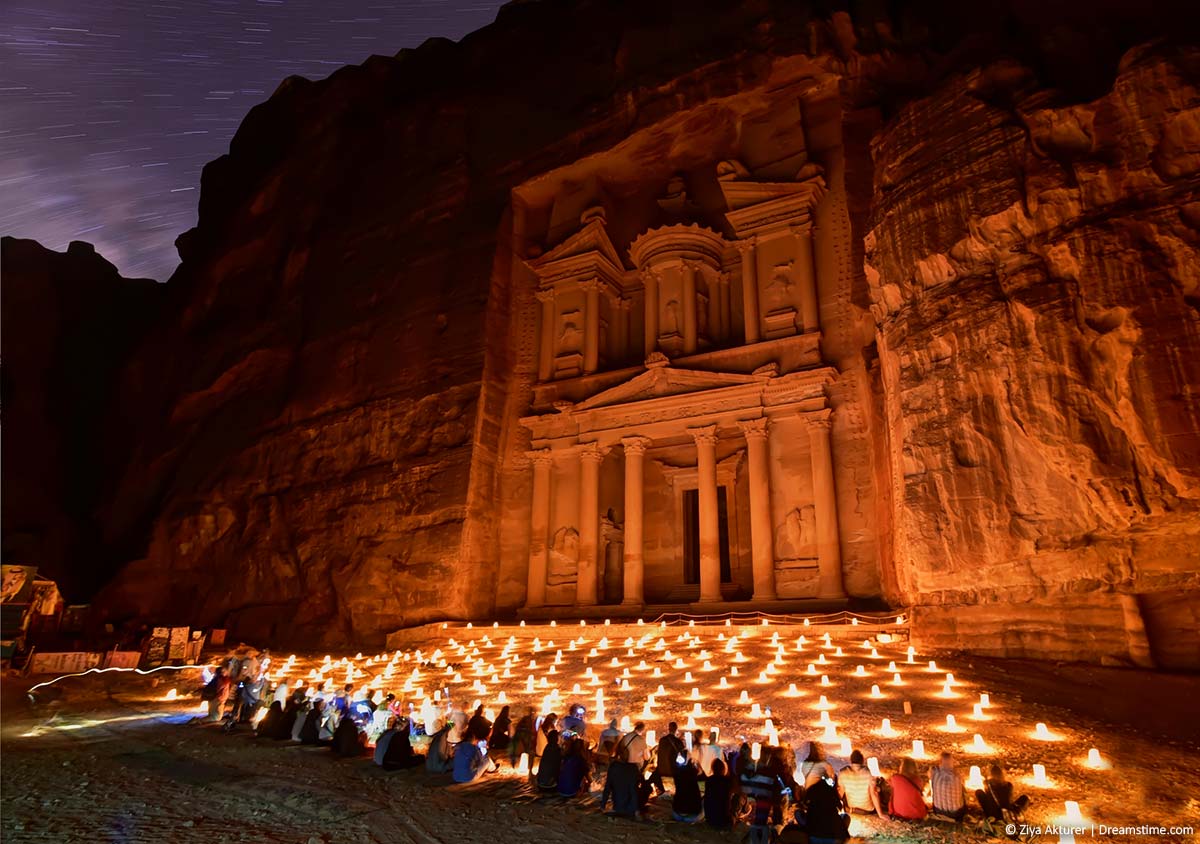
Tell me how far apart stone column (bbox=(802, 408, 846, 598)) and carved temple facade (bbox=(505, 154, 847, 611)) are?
0.14 feet

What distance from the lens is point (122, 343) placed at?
44.8 meters

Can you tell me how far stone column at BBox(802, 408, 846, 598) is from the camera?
20688 millimetres

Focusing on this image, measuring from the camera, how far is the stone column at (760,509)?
2172cm

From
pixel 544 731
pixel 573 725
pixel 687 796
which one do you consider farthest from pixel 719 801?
pixel 544 731

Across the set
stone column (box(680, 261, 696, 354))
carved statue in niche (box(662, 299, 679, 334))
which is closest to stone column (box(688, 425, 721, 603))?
stone column (box(680, 261, 696, 354))

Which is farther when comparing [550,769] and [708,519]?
[708,519]

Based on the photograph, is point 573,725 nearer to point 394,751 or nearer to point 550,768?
point 550,768

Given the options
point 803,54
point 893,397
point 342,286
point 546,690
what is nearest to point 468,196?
→ point 342,286

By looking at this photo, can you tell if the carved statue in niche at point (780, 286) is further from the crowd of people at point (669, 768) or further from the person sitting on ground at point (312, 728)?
the person sitting on ground at point (312, 728)

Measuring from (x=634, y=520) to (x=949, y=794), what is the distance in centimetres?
1779

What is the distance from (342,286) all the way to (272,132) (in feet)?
56.6

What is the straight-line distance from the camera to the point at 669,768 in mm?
8070

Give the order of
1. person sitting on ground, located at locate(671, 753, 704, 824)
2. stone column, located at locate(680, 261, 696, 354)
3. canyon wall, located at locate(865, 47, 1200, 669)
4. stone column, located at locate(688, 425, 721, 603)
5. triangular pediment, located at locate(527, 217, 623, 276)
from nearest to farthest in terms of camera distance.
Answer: person sitting on ground, located at locate(671, 753, 704, 824) → canyon wall, located at locate(865, 47, 1200, 669) → stone column, located at locate(688, 425, 721, 603) → stone column, located at locate(680, 261, 696, 354) → triangular pediment, located at locate(527, 217, 623, 276)

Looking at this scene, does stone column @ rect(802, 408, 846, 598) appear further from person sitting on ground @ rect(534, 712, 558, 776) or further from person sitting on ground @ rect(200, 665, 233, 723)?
person sitting on ground @ rect(200, 665, 233, 723)
